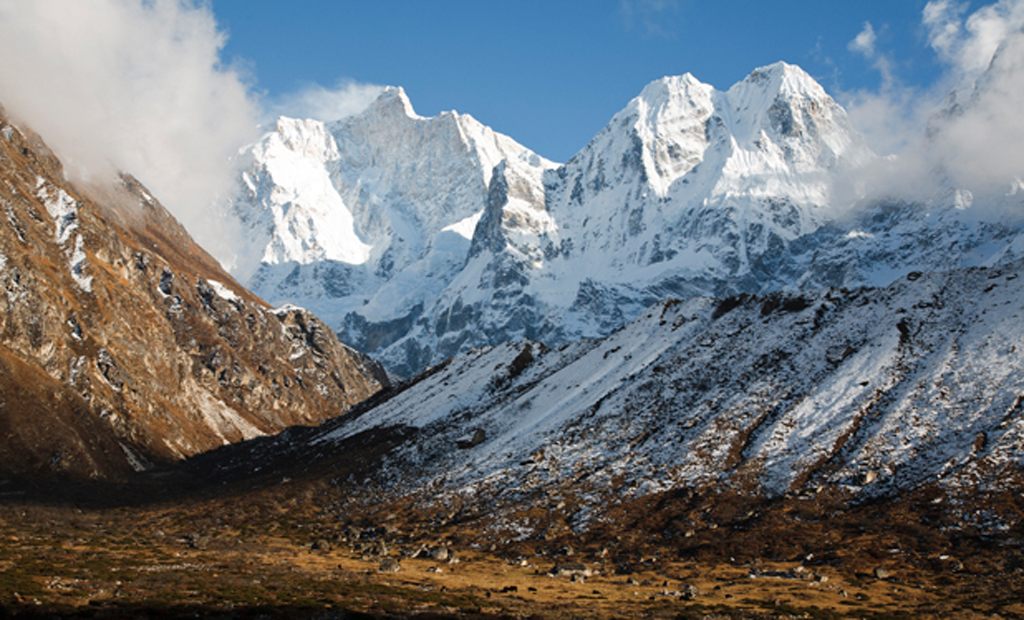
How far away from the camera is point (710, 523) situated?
69938mm

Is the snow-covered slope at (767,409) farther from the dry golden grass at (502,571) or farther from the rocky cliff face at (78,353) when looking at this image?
the rocky cliff face at (78,353)

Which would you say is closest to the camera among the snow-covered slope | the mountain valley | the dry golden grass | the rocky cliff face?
the dry golden grass

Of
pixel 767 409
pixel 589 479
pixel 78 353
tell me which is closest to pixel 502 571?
pixel 589 479

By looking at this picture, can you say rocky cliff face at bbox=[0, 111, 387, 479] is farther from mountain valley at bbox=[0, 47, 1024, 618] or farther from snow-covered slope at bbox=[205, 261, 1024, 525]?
snow-covered slope at bbox=[205, 261, 1024, 525]

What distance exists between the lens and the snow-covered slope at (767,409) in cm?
7519

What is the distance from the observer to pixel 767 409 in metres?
88.4

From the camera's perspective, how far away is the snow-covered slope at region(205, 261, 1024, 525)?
75.2m

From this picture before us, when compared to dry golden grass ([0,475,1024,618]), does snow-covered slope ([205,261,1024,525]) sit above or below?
above

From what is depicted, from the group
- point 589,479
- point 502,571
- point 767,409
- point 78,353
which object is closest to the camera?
point 502,571

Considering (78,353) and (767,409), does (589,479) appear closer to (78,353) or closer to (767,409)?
(767,409)

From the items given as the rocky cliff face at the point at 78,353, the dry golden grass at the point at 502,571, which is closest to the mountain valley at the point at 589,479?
the dry golden grass at the point at 502,571

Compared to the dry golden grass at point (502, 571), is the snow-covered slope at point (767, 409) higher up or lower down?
higher up

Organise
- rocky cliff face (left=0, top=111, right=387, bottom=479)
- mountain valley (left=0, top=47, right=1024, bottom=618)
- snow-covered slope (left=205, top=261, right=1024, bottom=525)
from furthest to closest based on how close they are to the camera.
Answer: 1. rocky cliff face (left=0, top=111, right=387, bottom=479)
2. snow-covered slope (left=205, top=261, right=1024, bottom=525)
3. mountain valley (left=0, top=47, right=1024, bottom=618)

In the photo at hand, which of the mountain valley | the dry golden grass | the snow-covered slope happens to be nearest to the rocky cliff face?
the mountain valley
